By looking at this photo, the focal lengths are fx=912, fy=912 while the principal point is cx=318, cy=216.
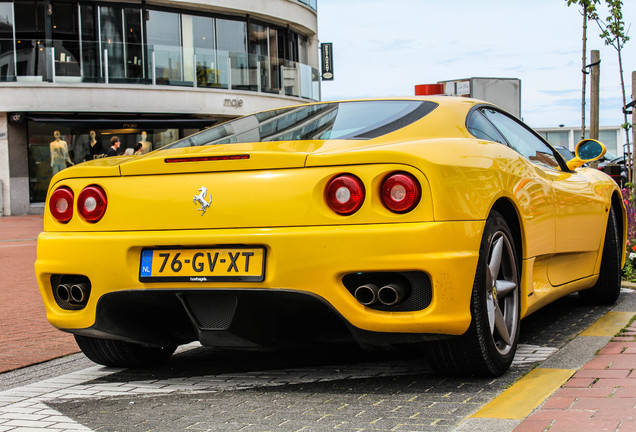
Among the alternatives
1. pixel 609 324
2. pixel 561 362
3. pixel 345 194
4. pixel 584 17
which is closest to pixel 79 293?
pixel 345 194

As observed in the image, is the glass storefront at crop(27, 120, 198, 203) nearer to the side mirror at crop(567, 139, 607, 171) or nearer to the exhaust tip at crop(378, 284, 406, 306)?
the side mirror at crop(567, 139, 607, 171)

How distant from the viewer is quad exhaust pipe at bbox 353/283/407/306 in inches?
144

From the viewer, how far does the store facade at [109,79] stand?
26109mm

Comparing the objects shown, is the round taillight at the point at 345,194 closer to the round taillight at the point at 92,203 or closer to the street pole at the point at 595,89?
the round taillight at the point at 92,203

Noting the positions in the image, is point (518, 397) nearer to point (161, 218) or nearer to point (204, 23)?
point (161, 218)

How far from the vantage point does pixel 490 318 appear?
399 centimetres

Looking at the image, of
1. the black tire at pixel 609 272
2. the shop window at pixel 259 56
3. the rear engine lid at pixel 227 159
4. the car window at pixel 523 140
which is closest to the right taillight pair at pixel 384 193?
the rear engine lid at pixel 227 159

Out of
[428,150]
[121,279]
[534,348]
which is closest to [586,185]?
[534,348]

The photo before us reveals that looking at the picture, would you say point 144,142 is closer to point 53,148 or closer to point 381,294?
point 53,148

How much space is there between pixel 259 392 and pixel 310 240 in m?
0.78

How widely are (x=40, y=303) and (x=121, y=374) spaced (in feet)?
10.8

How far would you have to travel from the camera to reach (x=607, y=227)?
6.25 metres

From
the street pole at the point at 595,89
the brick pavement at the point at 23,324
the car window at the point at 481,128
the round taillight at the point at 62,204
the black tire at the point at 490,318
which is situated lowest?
the brick pavement at the point at 23,324

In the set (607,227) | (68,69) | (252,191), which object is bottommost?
(607,227)
